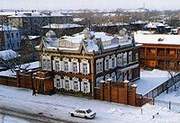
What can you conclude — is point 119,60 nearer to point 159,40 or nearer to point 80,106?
point 80,106

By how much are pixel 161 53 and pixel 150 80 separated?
1158 cm

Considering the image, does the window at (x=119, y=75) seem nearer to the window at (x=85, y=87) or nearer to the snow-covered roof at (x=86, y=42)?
the snow-covered roof at (x=86, y=42)

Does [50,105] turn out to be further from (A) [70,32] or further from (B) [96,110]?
(A) [70,32]

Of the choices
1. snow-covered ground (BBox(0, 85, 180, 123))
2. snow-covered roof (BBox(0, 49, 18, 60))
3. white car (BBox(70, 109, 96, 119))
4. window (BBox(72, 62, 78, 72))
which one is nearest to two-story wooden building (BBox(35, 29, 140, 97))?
window (BBox(72, 62, 78, 72))

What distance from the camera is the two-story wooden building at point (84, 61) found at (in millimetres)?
43625

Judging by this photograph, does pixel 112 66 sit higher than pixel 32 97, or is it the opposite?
pixel 112 66

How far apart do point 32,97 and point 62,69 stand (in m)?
5.13

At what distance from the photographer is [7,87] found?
168 ft

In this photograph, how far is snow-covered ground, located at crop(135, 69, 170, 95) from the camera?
4662cm

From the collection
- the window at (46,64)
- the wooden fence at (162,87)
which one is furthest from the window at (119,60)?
the window at (46,64)

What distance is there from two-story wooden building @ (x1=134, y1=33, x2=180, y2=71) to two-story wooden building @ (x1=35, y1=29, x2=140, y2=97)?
43.0ft

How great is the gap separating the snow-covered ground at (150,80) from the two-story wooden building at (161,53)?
3.11 metres

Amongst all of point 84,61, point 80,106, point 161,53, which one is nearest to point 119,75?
point 84,61

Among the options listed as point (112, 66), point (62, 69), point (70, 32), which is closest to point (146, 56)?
point (112, 66)
